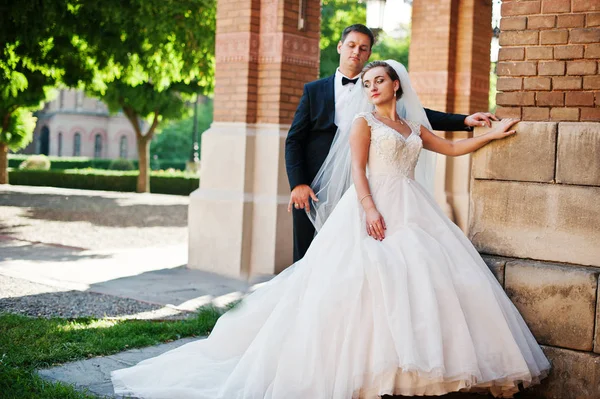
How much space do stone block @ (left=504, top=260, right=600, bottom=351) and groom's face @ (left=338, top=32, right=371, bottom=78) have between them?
5.57 ft

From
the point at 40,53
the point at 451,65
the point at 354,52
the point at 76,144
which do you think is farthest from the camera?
the point at 76,144

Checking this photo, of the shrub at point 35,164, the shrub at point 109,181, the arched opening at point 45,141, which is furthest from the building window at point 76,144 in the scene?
the shrub at point 109,181

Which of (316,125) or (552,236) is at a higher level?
(316,125)

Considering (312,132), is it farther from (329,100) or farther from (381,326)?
→ (381,326)

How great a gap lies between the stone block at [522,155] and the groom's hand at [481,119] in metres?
0.04

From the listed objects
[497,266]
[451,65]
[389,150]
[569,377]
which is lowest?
[569,377]

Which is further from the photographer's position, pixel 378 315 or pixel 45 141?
pixel 45 141

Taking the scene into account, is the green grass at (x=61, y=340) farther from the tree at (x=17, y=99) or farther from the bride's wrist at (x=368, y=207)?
the tree at (x=17, y=99)

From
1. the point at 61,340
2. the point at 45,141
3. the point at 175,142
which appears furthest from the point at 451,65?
the point at 45,141

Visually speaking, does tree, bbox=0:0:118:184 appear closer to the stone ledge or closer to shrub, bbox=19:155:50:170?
the stone ledge

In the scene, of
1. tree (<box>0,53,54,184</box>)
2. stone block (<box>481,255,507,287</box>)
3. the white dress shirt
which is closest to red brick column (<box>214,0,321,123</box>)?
the white dress shirt

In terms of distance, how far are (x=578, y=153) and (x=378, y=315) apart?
5.21ft

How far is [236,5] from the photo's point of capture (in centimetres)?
944

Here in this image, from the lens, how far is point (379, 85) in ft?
15.0
